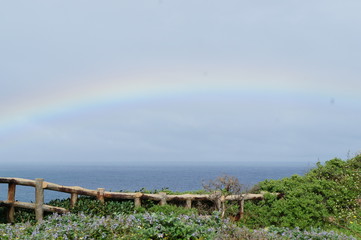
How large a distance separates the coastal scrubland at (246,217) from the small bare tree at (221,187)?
542 mm

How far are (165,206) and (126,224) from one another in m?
5.86

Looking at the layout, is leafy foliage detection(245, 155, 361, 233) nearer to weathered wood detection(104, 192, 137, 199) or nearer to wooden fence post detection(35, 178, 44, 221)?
weathered wood detection(104, 192, 137, 199)

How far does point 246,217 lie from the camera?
15.9m

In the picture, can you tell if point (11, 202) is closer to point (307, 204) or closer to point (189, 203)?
point (189, 203)

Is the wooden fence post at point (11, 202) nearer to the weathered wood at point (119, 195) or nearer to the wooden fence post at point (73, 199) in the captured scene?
the wooden fence post at point (73, 199)

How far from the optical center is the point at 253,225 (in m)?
15.4

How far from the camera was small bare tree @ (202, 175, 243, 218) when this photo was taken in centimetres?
1509

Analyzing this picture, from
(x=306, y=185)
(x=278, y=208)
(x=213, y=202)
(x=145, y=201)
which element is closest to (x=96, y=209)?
(x=145, y=201)

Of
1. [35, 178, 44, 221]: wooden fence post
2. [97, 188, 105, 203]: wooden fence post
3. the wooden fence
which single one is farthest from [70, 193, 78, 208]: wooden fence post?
[35, 178, 44, 221]: wooden fence post

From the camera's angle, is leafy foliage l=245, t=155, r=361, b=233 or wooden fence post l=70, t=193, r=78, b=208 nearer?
leafy foliage l=245, t=155, r=361, b=233

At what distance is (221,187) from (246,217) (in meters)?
1.72

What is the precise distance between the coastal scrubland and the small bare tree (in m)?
0.54

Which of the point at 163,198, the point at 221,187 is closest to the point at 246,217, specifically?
the point at 221,187

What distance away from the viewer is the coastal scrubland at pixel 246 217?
890 centimetres
